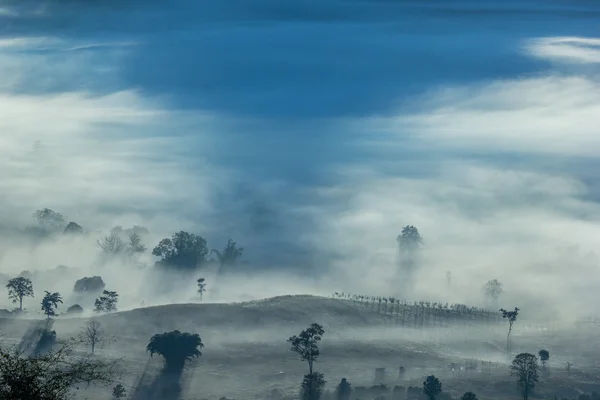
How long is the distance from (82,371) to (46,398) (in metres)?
3.90

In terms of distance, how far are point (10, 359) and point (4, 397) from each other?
2.47 meters

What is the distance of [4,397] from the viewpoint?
189 feet

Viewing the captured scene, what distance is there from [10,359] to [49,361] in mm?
2484

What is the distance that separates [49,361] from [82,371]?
2.53m

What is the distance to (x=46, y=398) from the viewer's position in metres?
58.2

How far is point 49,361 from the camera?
60062 mm

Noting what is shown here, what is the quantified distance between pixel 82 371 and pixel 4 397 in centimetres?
567

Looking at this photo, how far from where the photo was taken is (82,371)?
202 feet

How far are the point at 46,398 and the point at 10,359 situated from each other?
3429mm

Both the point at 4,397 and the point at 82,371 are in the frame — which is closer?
the point at 4,397

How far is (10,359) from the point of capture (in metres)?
58.8
